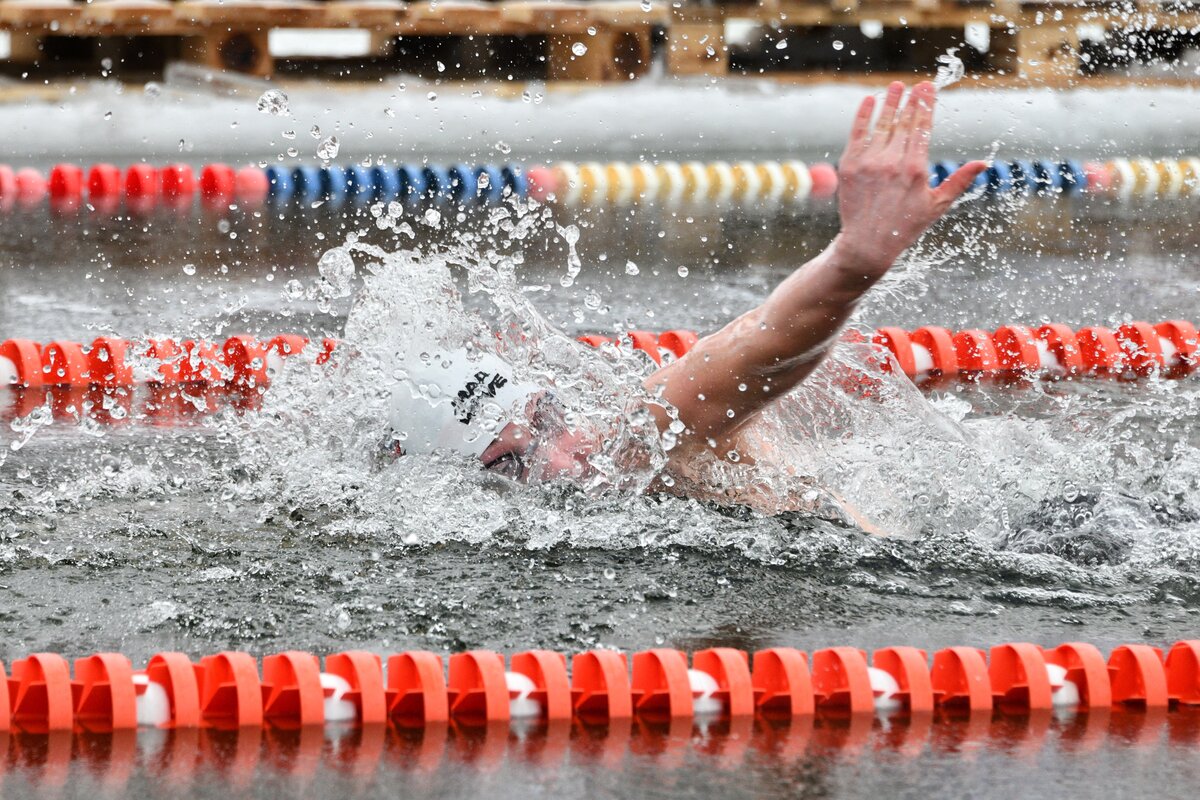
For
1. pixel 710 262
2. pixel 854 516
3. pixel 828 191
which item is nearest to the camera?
pixel 854 516

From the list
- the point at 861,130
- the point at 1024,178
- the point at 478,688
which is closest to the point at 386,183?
the point at 1024,178

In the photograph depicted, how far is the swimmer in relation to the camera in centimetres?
333

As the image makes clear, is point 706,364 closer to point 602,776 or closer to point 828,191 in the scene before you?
point 602,776

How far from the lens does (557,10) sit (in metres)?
11.2

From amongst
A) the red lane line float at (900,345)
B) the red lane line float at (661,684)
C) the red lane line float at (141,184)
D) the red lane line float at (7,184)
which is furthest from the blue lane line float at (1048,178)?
the red lane line float at (661,684)

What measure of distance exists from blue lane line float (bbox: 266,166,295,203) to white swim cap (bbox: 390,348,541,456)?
18.0 feet

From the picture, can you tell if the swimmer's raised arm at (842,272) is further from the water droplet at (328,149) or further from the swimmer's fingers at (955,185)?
the water droplet at (328,149)

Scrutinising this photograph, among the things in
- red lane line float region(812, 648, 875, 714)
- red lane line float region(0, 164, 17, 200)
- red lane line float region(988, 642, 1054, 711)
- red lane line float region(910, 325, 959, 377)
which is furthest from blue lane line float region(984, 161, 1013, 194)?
red lane line float region(812, 648, 875, 714)

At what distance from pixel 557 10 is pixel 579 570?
8.00 m

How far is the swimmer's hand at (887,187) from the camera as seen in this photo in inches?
130

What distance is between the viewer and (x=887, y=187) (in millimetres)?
3322

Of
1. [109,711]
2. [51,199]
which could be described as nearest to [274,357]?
[109,711]

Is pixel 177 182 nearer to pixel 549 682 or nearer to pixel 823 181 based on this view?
pixel 823 181

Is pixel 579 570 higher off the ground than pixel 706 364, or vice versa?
pixel 706 364
